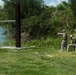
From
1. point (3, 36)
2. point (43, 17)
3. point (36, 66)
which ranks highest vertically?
point (43, 17)

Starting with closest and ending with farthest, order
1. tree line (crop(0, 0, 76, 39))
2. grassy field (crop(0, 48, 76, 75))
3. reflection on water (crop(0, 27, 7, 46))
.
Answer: grassy field (crop(0, 48, 76, 75)) < reflection on water (crop(0, 27, 7, 46)) < tree line (crop(0, 0, 76, 39))

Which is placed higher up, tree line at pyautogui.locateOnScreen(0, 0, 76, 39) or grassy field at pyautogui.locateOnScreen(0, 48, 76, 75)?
tree line at pyautogui.locateOnScreen(0, 0, 76, 39)

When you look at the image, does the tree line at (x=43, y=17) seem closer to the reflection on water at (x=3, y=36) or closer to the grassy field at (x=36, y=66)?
the reflection on water at (x=3, y=36)

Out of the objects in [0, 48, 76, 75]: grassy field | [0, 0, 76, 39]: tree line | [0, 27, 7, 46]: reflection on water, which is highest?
[0, 0, 76, 39]: tree line

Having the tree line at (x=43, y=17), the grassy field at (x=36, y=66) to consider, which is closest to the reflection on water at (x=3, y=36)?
the tree line at (x=43, y=17)

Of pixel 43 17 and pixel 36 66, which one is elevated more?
pixel 43 17

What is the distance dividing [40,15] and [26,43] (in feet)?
12.5

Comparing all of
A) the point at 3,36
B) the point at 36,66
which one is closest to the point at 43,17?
the point at 3,36

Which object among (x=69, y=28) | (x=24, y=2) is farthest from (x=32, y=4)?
(x=69, y=28)

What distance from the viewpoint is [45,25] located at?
2253 cm

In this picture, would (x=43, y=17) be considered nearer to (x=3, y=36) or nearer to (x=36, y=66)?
(x=3, y=36)

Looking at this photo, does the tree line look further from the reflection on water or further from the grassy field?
the grassy field

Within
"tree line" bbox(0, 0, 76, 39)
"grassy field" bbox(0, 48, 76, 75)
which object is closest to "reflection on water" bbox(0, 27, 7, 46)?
"tree line" bbox(0, 0, 76, 39)

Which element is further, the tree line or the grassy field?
the tree line
